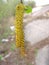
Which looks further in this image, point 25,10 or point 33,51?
point 33,51

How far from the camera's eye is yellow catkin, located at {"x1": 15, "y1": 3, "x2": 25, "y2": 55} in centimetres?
115

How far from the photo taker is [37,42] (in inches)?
50.9

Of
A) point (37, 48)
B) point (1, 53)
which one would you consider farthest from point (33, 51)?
point (1, 53)

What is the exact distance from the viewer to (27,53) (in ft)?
4.16

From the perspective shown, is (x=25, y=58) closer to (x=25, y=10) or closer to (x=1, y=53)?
(x=1, y=53)

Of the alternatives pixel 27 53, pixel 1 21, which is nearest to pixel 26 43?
pixel 27 53

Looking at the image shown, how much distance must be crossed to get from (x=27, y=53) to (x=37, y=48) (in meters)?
0.07

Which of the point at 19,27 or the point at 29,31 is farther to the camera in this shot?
the point at 29,31

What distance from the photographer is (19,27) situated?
1.19 m

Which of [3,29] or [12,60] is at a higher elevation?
[3,29]

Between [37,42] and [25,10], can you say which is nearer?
[25,10]

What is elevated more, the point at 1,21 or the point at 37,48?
the point at 1,21

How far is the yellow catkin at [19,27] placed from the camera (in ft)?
3.78

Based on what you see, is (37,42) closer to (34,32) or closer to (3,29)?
Result: (34,32)
